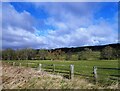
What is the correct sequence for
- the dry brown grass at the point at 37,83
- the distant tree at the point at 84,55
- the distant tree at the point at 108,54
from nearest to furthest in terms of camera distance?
the dry brown grass at the point at 37,83
the distant tree at the point at 108,54
the distant tree at the point at 84,55

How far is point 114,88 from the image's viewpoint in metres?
8.98

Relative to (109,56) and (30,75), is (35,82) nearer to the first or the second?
(30,75)

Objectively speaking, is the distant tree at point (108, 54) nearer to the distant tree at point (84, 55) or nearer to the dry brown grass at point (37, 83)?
the distant tree at point (84, 55)

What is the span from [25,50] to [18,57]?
36.4 ft

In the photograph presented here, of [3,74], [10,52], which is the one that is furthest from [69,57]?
[3,74]

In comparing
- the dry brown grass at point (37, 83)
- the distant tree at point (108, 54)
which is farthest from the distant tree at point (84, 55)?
the dry brown grass at point (37, 83)

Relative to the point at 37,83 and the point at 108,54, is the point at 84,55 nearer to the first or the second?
the point at 108,54

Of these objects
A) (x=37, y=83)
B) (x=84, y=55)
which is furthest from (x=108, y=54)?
(x=37, y=83)

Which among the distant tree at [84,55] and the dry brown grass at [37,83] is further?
the distant tree at [84,55]

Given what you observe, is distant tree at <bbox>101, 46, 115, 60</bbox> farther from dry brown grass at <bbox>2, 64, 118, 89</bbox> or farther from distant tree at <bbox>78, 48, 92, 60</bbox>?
dry brown grass at <bbox>2, 64, 118, 89</bbox>

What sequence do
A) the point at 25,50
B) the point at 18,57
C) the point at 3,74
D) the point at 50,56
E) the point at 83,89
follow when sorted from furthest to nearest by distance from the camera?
1. the point at 50,56
2. the point at 25,50
3. the point at 18,57
4. the point at 3,74
5. the point at 83,89

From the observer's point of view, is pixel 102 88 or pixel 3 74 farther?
pixel 3 74

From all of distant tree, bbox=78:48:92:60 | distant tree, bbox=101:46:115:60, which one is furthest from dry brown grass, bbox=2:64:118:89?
distant tree, bbox=101:46:115:60

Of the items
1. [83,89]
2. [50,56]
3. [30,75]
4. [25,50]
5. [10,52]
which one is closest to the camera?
[83,89]
